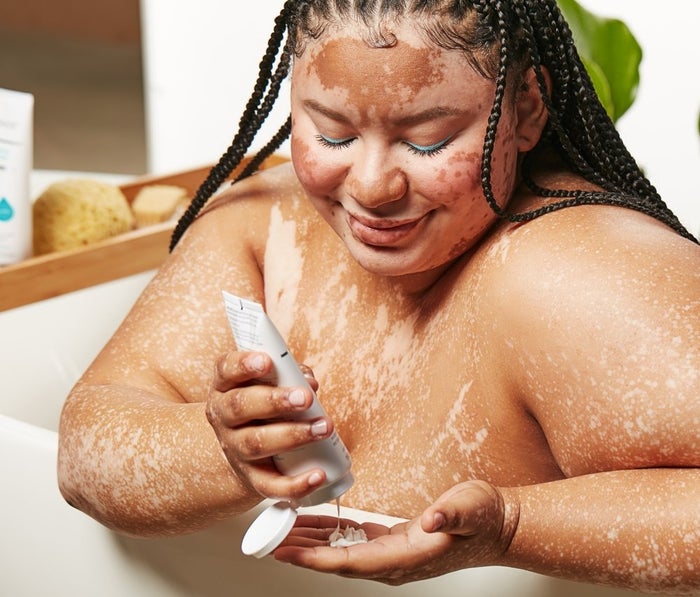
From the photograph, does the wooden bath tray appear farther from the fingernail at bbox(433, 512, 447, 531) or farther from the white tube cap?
the fingernail at bbox(433, 512, 447, 531)

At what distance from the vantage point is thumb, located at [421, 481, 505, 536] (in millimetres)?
731

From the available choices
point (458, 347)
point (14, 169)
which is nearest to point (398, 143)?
point (458, 347)

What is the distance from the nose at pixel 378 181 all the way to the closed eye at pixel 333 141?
25mm

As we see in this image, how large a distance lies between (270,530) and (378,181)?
0.89 ft

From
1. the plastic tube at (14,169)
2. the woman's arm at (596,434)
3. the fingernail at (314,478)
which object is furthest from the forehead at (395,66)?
the plastic tube at (14,169)

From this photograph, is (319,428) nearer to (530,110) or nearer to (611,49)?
(530,110)

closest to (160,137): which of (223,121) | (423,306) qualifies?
(223,121)

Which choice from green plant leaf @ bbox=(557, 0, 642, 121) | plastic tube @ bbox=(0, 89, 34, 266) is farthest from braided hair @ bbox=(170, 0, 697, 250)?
green plant leaf @ bbox=(557, 0, 642, 121)

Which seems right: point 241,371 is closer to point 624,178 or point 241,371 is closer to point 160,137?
point 624,178

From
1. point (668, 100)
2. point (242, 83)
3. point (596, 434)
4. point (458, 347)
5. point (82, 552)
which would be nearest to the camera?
point (596, 434)

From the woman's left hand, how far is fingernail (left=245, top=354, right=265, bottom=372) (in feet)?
0.46

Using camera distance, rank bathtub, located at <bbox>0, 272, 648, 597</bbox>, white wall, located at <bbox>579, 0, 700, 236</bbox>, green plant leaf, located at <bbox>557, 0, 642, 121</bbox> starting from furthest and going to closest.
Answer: white wall, located at <bbox>579, 0, 700, 236</bbox> < green plant leaf, located at <bbox>557, 0, 642, 121</bbox> < bathtub, located at <bbox>0, 272, 648, 597</bbox>

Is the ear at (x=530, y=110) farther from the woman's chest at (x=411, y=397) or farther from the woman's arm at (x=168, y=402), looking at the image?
the woman's arm at (x=168, y=402)

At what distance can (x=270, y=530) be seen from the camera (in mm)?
818
